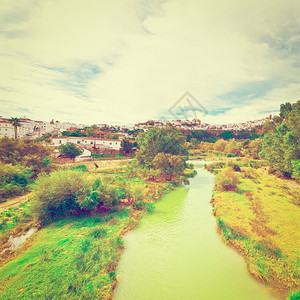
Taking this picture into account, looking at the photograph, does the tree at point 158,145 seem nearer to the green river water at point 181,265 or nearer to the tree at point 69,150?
the green river water at point 181,265

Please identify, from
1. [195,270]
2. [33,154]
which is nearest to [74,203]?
[195,270]

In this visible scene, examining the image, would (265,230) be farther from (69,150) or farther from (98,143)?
(98,143)

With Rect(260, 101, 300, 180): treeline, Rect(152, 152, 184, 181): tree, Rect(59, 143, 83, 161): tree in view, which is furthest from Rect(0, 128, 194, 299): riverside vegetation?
Rect(59, 143, 83, 161): tree

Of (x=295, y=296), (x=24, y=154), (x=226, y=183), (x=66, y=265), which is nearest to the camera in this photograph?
(x=295, y=296)

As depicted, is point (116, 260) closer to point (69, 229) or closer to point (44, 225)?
point (69, 229)

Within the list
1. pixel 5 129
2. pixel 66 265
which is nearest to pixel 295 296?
pixel 66 265

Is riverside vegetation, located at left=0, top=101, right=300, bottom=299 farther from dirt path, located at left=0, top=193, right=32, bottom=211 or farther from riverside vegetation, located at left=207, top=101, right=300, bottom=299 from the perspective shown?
dirt path, located at left=0, top=193, right=32, bottom=211
